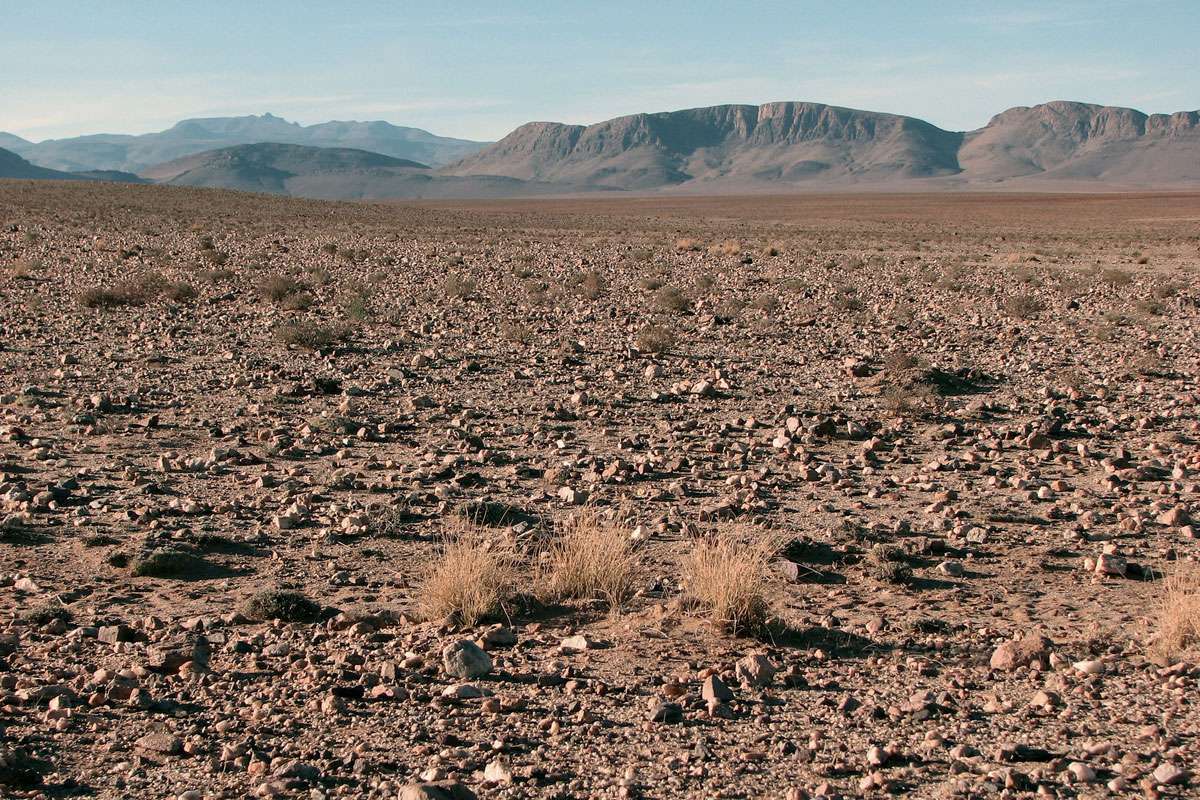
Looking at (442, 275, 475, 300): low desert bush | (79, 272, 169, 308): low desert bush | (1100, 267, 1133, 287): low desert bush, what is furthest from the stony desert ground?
(1100, 267, 1133, 287): low desert bush

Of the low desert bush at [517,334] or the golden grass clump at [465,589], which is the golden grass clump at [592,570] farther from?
the low desert bush at [517,334]

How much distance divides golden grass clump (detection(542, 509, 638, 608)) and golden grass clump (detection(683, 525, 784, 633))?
0.38m

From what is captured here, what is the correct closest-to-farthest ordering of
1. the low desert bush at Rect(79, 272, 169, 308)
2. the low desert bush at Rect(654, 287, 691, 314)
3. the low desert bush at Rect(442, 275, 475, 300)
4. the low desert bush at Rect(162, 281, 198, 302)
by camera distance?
the low desert bush at Rect(79, 272, 169, 308)
the low desert bush at Rect(162, 281, 198, 302)
the low desert bush at Rect(654, 287, 691, 314)
the low desert bush at Rect(442, 275, 475, 300)

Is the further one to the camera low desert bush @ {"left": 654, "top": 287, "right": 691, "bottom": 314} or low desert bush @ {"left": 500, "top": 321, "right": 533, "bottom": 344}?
low desert bush @ {"left": 654, "top": 287, "right": 691, "bottom": 314}

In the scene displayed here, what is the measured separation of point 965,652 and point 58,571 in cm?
532

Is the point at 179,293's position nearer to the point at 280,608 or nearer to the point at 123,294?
the point at 123,294

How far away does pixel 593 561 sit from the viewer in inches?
247

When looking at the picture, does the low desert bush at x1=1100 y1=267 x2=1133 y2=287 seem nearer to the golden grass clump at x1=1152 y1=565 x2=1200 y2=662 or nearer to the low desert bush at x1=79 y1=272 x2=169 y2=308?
the low desert bush at x1=79 y1=272 x2=169 y2=308

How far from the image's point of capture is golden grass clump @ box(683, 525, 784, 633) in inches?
229

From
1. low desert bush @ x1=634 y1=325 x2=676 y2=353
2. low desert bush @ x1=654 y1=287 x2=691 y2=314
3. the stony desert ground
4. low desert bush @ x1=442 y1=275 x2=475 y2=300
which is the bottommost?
the stony desert ground

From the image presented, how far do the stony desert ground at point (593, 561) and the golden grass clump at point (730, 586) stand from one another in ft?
0.07

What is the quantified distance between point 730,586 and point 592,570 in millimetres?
869

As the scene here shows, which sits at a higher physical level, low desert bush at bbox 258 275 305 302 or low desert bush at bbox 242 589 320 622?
low desert bush at bbox 258 275 305 302

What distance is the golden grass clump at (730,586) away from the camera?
19.1ft
